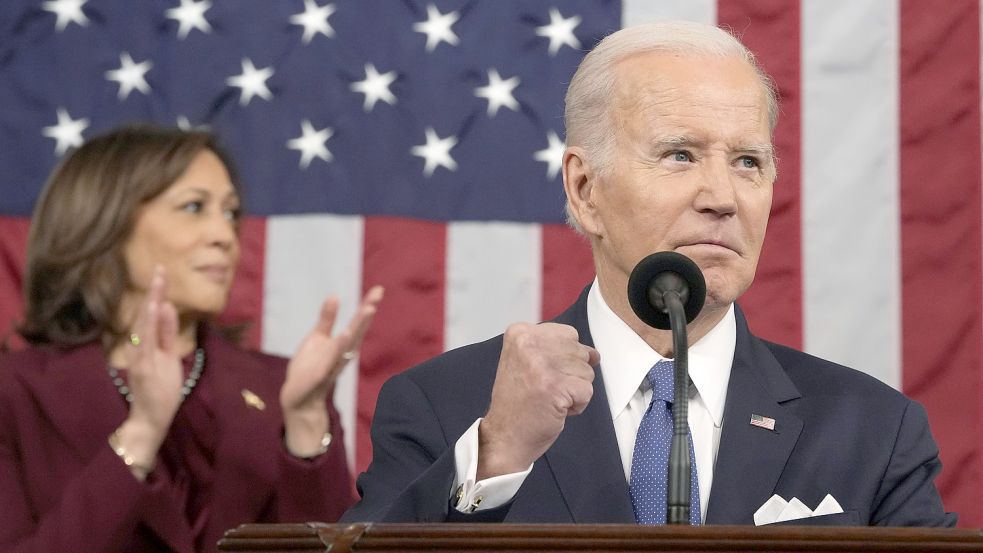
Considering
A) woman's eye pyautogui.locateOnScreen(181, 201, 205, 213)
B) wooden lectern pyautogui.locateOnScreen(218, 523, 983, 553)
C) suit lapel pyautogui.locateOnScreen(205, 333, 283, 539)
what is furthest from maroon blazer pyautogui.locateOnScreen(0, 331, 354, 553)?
wooden lectern pyautogui.locateOnScreen(218, 523, 983, 553)

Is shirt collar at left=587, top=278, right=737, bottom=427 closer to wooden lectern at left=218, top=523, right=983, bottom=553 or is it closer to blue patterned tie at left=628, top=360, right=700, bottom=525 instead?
blue patterned tie at left=628, top=360, right=700, bottom=525

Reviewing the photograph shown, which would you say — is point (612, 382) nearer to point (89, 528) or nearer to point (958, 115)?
point (89, 528)

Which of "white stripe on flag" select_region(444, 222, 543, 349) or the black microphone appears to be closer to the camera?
the black microphone

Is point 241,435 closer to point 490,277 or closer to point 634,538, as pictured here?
point 490,277

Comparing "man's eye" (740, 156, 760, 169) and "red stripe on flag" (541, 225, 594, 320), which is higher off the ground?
"red stripe on flag" (541, 225, 594, 320)

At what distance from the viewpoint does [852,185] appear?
3.45 meters

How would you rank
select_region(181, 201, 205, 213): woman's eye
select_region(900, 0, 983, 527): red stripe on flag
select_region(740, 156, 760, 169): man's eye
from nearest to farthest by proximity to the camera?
select_region(740, 156, 760, 169): man's eye, select_region(181, 201, 205, 213): woman's eye, select_region(900, 0, 983, 527): red stripe on flag

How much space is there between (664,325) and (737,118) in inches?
23.0

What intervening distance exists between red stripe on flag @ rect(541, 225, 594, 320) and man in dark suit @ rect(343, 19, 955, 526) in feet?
4.25

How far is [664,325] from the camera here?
1.56m

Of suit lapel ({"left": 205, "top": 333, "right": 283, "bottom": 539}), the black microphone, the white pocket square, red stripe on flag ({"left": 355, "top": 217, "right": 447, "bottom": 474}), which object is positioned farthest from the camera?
red stripe on flag ({"left": 355, "top": 217, "right": 447, "bottom": 474})

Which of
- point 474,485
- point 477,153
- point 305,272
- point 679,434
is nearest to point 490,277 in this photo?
point 477,153

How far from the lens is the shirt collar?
199 centimetres

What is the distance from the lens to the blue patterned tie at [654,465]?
1.87 metres
